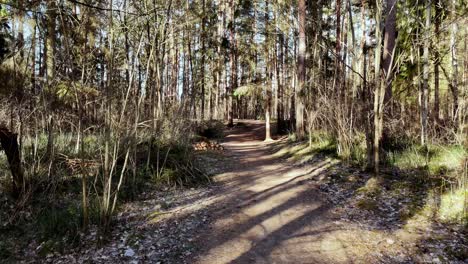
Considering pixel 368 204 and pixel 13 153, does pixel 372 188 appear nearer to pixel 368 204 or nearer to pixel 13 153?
pixel 368 204

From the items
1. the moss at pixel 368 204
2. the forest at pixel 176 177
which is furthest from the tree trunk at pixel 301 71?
the moss at pixel 368 204

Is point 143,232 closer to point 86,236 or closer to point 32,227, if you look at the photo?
point 86,236

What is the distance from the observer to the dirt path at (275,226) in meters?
3.59

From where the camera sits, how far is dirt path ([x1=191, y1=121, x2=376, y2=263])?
359cm

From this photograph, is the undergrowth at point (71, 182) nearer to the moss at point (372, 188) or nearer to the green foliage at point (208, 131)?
the moss at point (372, 188)

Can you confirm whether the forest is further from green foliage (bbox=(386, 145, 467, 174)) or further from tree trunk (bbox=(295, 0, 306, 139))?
tree trunk (bbox=(295, 0, 306, 139))

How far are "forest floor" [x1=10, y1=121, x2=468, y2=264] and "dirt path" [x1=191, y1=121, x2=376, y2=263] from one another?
0.04 feet

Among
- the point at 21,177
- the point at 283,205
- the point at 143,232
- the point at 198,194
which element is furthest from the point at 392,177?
the point at 21,177

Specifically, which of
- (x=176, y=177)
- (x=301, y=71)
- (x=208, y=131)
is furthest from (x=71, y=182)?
(x=208, y=131)

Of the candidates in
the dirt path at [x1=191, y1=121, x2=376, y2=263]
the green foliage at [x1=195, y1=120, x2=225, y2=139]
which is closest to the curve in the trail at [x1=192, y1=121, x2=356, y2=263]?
the dirt path at [x1=191, y1=121, x2=376, y2=263]

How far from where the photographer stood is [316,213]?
15.9 feet

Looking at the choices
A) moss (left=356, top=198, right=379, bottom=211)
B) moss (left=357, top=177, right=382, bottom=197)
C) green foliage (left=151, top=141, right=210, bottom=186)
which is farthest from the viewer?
green foliage (left=151, top=141, right=210, bottom=186)

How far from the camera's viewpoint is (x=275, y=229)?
4.27m

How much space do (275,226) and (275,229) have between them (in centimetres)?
9
